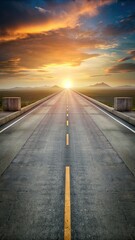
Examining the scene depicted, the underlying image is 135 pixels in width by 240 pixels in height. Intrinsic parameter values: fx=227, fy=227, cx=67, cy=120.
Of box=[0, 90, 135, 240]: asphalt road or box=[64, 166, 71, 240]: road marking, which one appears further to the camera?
box=[0, 90, 135, 240]: asphalt road

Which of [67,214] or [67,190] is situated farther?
[67,190]

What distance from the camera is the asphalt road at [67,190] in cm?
515

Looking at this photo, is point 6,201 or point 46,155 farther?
point 46,155

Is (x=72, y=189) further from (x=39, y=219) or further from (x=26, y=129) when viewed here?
(x=26, y=129)

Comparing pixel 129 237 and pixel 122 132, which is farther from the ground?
pixel 122 132

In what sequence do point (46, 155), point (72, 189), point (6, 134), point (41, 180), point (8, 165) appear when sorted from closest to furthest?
point (72, 189)
point (41, 180)
point (8, 165)
point (46, 155)
point (6, 134)

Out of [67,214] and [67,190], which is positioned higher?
[67,190]

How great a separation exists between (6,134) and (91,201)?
A: 405 inches

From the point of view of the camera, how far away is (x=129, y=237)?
4.88 metres

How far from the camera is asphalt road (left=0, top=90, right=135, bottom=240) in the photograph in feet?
16.9

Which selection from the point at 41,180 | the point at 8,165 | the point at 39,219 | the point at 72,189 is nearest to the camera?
the point at 39,219

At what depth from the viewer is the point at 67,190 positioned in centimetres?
700

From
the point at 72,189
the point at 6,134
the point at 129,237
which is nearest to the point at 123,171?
the point at 72,189

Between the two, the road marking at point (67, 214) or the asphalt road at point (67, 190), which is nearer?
the road marking at point (67, 214)
